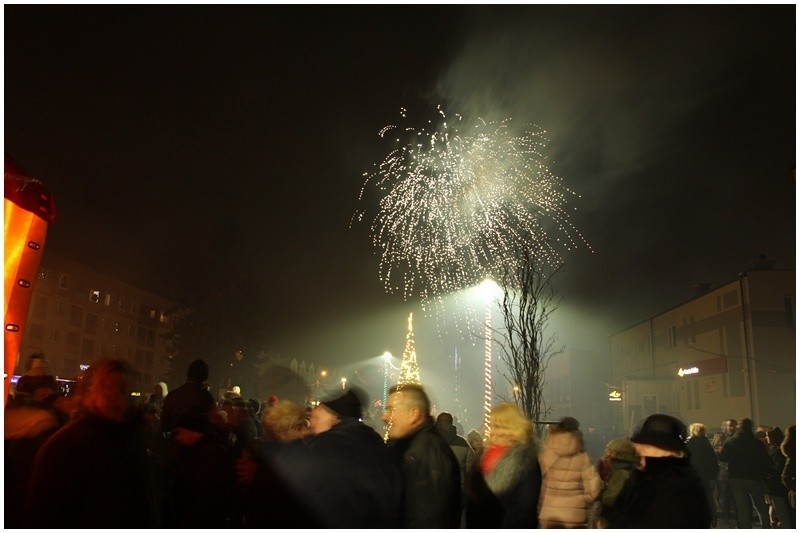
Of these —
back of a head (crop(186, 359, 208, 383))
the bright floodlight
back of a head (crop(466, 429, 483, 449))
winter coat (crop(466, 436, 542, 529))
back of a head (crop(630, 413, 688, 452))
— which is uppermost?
the bright floodlight

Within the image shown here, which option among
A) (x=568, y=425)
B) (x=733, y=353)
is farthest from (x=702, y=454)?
(x=733, y=353)

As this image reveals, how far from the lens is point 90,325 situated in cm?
6197

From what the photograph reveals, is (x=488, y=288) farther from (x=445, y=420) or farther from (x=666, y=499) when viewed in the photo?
(x=666, y=499)

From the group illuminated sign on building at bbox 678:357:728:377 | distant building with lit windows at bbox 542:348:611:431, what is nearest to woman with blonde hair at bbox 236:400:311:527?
illuminated sign on building at bbox 678:357:728:377

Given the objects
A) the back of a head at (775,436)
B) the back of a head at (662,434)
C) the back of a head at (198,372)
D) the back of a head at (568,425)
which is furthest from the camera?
the back of a head at (775,436)

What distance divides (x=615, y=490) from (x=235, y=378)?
50073mm

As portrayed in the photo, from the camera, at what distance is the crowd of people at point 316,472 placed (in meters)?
3.74

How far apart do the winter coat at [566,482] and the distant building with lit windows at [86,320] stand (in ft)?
147

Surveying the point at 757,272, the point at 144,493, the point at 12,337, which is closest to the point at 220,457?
the point at 144,493

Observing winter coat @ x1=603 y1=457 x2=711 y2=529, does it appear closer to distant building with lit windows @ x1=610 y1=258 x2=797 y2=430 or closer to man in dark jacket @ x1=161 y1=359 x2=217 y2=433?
man in dark jacket @ x1=161 y1=359 x2=217 y2=433

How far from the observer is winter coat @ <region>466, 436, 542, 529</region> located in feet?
17.7

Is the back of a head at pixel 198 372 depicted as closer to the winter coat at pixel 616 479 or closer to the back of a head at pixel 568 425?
the back of a head at pixel 568 425

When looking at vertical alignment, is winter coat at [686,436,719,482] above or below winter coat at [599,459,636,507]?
below

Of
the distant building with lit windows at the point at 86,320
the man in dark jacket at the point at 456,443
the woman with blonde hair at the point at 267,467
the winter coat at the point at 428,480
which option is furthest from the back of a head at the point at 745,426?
the distant building with lit windows at the point at 86,320
